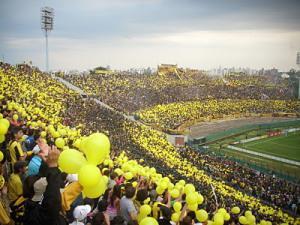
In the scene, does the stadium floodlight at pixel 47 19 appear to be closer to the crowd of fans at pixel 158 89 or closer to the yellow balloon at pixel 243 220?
the crowd of fans at pixel 158 89

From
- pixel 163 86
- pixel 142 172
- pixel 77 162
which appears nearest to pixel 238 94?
pixel 163 86

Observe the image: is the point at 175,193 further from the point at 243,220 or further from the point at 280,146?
the point at 280,146

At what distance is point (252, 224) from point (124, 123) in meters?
18.8

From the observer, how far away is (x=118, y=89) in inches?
1576

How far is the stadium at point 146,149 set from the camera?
12.0 ft

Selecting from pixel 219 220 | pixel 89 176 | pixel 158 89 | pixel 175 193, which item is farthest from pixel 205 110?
pixel 89 176

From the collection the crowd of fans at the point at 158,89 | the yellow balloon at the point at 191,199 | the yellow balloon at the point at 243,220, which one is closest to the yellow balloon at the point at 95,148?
the yellow balloon at the point at 191,199

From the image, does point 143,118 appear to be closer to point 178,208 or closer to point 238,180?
point 238,180

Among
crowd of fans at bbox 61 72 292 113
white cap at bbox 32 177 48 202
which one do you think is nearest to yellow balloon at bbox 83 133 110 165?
white cap at bbox 32 177 48 202

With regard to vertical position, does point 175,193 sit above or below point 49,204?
below

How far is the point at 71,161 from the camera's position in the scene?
3508mm

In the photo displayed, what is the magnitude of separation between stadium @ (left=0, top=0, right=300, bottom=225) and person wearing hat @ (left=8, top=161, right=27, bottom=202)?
0.7 inches

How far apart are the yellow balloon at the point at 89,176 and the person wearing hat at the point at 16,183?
50.4 inches

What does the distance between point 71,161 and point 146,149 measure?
1526 cm
